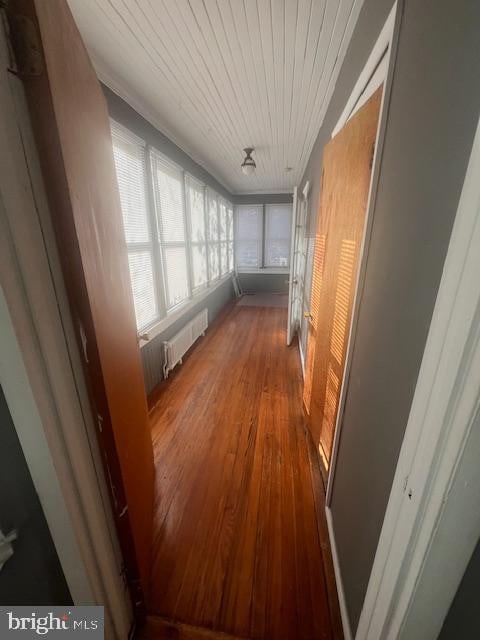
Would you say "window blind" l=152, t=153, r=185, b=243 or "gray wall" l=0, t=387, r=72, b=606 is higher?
"window blind" l=152, t=153, r=185, b=243

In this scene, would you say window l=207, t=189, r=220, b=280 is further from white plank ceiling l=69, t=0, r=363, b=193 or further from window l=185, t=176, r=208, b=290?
white plank ceiling l=69, t=0, r=363, b=193

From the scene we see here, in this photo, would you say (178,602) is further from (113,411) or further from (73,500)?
(113,411)

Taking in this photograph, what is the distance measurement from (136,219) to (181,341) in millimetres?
1472

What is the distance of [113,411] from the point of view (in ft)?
2.58

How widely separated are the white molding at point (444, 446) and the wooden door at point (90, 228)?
833mm

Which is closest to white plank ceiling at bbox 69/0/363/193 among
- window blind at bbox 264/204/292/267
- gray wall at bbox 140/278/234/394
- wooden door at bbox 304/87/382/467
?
wooden door at bbox 304/87/382/467

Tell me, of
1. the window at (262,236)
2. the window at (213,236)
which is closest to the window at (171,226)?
the window at (213,236)

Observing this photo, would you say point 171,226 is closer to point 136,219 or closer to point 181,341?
point 136,219

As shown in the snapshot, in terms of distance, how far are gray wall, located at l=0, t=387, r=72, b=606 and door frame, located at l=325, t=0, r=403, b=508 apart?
118 cm

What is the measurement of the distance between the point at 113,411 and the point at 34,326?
1.24ft

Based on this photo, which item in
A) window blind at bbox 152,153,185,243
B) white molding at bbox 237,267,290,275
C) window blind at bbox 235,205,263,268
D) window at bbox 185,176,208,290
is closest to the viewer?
window blind at bbox 152,153,185,243

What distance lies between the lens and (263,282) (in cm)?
668

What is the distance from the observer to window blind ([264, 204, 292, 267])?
6082mm

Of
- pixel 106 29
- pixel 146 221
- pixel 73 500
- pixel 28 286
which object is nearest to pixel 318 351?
pixel 73 500
